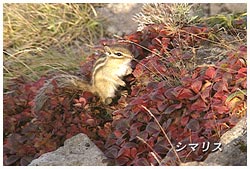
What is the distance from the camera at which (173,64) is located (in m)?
4.23

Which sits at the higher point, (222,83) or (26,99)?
(222,83)

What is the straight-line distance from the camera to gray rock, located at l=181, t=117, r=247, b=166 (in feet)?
11.0

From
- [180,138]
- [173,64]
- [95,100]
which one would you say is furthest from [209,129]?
[95,100]

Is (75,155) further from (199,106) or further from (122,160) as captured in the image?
(199,106)

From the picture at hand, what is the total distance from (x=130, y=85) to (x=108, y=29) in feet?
7.06

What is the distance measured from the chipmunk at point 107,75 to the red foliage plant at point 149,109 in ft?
0.21

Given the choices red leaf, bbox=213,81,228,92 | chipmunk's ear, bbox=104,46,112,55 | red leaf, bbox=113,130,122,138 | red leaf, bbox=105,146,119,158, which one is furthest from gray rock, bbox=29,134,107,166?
red leaf, bbox=213,81,228,92

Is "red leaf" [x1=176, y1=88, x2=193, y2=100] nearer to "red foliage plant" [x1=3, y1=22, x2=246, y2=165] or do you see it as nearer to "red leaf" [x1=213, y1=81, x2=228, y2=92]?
"red foliage plant" [x1=3, y1=22, x2=246, y2=165]

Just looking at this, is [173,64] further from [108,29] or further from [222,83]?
[108,29]

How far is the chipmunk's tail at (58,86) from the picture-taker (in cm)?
445

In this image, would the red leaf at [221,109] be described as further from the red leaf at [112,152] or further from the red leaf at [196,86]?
the red leaf at [112,152]

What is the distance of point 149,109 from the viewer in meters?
3.79

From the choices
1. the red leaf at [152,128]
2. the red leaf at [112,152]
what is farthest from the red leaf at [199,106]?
the red leaf at [112,152]

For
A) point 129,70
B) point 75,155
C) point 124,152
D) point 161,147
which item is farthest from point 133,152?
point 129,70
